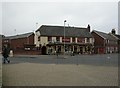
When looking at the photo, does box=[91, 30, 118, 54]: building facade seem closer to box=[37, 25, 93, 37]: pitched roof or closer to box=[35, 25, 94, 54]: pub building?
box=[35, 25, 94, 54]: pub building

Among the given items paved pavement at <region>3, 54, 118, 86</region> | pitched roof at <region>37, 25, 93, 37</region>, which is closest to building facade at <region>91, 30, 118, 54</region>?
pitched roof at <region>37, 25, 93, 37</region>

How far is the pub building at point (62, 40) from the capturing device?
6475cm

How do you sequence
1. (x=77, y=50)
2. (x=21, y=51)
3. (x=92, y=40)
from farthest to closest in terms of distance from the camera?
(x=92, y=40) < (x=77, y=50) < (x=21, y=51)

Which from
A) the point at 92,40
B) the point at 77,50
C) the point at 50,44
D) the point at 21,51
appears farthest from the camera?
the point at 92,40

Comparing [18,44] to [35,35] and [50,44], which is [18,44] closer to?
[35,35]

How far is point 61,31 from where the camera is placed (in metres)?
69.7

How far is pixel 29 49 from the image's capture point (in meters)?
56.4

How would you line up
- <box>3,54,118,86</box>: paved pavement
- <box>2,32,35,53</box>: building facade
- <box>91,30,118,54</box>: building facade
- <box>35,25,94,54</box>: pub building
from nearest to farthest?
<box>3,54,118,86</box>: paved pavement
<box>2,32,35,53</box>: building facade
<box>35,25,94,54</box>: pub building
<box>91,30,118,54</box>: building facade

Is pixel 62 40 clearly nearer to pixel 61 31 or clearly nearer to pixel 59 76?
pixel 61 31

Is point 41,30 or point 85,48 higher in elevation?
point 41,30

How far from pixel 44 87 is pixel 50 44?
182ft

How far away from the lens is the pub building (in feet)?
212

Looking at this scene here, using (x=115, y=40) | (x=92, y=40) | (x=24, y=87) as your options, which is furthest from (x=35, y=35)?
(x=24, y=87)

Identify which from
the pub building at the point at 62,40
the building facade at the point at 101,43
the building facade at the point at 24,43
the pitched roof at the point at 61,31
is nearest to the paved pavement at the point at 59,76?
the building facade at the point at 24,43
